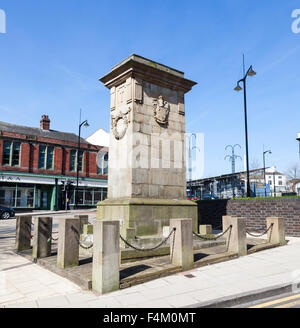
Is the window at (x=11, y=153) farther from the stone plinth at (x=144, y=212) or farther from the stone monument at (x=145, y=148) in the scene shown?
the stone plinth at (x=144, y=212)

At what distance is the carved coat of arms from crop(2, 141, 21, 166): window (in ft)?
95.1

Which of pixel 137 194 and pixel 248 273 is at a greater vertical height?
pixel 137 194

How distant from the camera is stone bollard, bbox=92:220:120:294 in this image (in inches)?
235

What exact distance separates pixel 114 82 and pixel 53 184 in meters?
28.7

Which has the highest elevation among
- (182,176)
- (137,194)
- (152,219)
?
(182,176)

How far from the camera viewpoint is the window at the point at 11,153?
111 ft

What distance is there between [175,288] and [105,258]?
1619 millimetres

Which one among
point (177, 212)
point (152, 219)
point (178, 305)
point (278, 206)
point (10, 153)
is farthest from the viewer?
point (10, 153)

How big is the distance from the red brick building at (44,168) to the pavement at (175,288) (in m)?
27.9

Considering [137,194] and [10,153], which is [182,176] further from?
[10,153]

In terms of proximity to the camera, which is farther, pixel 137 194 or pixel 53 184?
pixel 53 184

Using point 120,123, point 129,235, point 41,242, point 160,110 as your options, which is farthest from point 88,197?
point 129,235
